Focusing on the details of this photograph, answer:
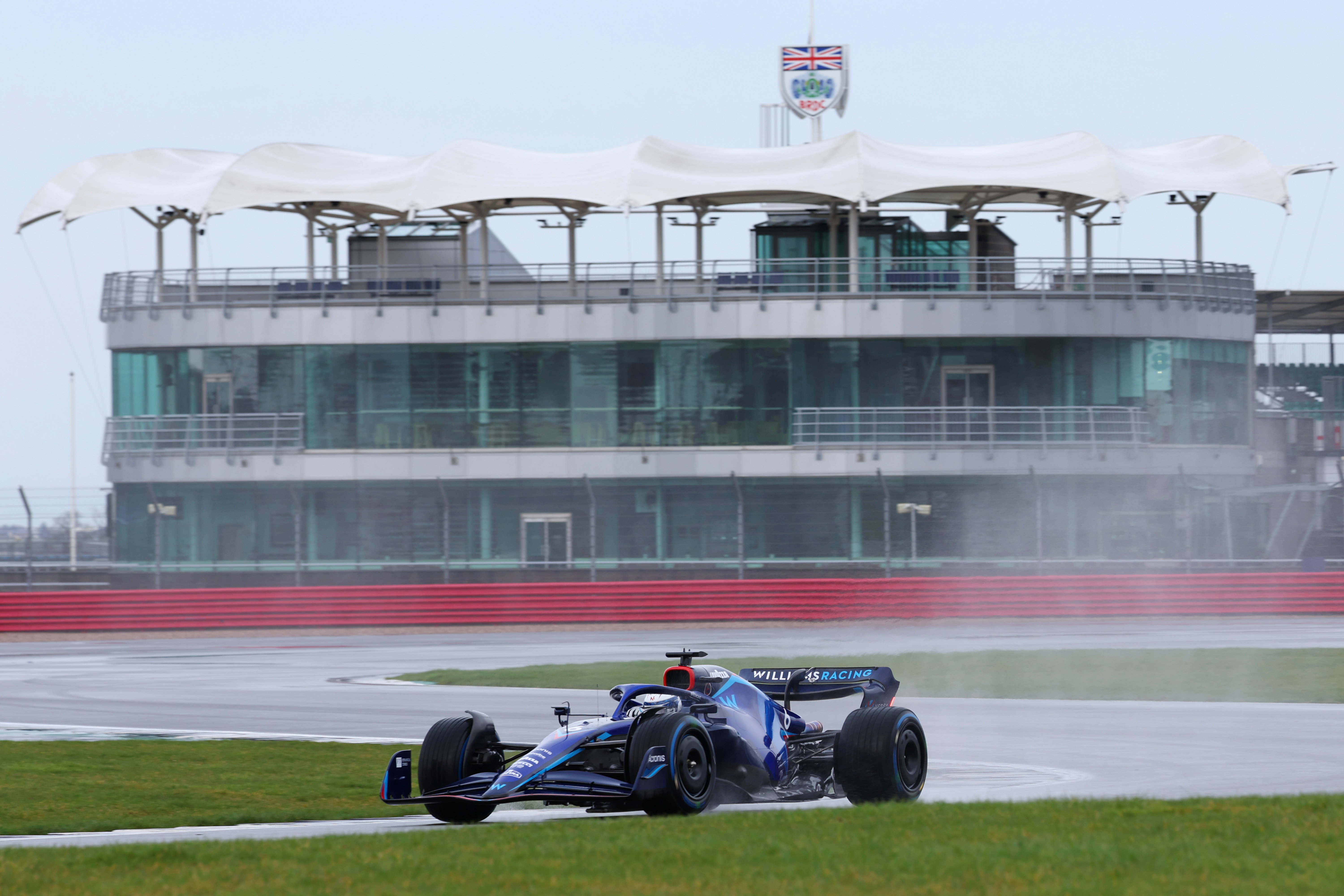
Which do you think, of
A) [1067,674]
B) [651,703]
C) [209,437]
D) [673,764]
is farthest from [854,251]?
[673,764]

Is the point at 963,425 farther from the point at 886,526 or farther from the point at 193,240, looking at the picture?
the point at 193,240

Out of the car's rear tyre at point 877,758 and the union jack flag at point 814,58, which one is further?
the union jack flag at point 814,58

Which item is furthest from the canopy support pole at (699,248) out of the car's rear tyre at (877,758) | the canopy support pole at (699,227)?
the car's rear tyre at (877,758)

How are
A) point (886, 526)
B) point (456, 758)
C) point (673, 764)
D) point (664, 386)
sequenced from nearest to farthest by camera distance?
point (673, 764) → point (456, 758) → point (886, 526) → point (664, 386)

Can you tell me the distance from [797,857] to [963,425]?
117 ft

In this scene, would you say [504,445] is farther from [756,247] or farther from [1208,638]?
[1208,638]

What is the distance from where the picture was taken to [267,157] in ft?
157

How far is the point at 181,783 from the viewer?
1321cm

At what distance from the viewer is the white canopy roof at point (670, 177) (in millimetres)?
45062

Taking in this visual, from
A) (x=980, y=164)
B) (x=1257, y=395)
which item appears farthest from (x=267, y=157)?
(x=1257, y=395)

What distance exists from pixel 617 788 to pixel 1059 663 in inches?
566

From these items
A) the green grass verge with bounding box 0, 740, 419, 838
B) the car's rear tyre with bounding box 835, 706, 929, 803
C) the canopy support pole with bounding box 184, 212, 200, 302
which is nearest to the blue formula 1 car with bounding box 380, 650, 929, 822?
the car's rear tyre with bounding box 835, 706, 929, 803

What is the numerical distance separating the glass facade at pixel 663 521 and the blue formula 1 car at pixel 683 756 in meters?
28.4

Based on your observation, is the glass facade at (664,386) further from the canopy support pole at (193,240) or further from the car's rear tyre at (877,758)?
the car's rear tyre at (877,758)
